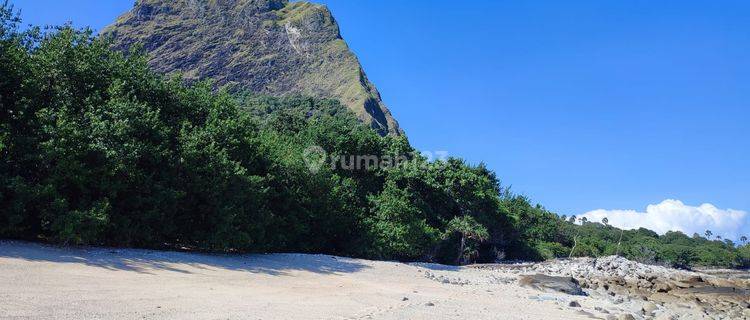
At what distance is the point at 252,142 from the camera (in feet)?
70.4

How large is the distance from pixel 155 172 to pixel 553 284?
50.0 ft

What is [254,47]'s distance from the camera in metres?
161

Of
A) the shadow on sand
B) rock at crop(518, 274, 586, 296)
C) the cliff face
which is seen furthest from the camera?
the cliff face

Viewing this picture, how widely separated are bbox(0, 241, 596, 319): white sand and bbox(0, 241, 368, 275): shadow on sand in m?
0.03

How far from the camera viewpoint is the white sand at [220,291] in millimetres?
8570

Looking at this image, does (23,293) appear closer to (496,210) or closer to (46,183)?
(46,183)

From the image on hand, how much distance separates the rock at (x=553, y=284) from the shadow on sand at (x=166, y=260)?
6594mm

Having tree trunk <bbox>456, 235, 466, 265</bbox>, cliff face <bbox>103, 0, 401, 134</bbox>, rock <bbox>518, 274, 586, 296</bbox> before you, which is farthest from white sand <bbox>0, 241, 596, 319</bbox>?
cliff face <bbox>103, 0, 401, 134</bbox>

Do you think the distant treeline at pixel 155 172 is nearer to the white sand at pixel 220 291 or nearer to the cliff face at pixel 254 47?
the white sand at pixel 220 291

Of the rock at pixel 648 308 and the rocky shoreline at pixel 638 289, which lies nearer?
the rock at pixel 648 308

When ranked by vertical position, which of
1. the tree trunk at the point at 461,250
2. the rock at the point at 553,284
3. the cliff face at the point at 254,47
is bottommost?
the rock at the point at 553,284

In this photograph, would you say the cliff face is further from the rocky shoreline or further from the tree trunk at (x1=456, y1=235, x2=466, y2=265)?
the rocky shoreline

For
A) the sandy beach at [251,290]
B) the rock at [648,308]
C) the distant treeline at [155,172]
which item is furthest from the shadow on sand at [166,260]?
the rock at [648,308]

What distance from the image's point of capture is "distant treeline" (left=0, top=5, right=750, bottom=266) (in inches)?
603
